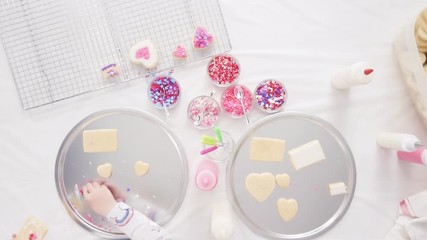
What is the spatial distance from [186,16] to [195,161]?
1.26ft

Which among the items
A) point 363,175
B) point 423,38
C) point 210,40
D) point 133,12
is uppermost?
point 133,12

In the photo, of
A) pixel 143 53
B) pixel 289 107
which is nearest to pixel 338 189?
pixel 289 107

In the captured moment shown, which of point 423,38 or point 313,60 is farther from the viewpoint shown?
point 313,60

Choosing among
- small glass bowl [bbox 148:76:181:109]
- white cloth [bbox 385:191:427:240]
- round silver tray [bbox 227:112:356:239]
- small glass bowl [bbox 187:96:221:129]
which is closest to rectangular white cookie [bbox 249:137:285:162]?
round silver tray [bbox 227:112:356:239]

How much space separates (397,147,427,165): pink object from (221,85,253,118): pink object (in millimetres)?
408

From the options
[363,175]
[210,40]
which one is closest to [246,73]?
[210,40]

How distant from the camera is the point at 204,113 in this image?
1.03 meters

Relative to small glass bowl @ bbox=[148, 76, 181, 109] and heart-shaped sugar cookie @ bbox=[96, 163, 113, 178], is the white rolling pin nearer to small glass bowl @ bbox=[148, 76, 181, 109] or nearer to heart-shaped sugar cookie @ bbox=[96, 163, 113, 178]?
small glass bowl @ bbox=[148, 76, 181, 109]

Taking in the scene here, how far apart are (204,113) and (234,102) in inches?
3.3

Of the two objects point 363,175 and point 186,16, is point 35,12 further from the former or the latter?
point 363,175

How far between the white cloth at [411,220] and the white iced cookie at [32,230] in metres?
0.89

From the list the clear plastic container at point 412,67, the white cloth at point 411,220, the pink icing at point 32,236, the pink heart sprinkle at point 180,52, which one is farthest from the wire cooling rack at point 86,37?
the white cloth at point 411,220

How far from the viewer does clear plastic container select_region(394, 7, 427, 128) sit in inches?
37.3

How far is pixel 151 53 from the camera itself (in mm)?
1026
